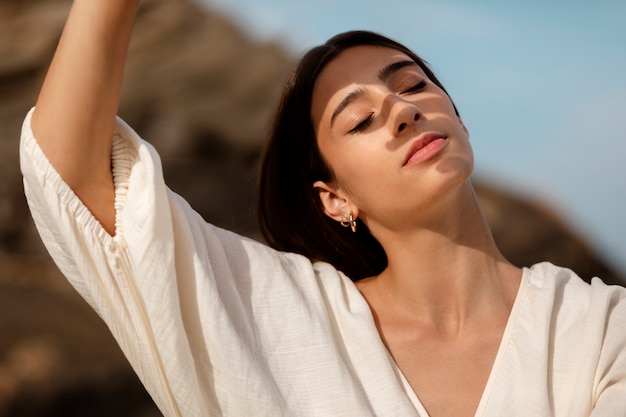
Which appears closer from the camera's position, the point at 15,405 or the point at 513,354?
the point at 513,354

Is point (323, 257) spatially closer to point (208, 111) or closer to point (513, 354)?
point (513, 354)

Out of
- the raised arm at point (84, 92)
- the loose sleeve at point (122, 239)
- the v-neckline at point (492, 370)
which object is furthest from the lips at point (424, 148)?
the raised arm at point (84, 92)

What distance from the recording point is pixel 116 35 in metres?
1.90

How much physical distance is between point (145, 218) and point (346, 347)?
0.62 metres

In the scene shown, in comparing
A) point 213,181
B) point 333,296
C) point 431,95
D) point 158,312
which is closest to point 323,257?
point 333,296

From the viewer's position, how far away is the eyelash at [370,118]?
7.52ft

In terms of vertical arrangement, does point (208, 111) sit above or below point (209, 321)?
below

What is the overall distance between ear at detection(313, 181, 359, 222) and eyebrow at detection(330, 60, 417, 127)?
0.21 m

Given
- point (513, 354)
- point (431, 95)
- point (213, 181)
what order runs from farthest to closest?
point (213, 181) → point (431, 95) → point (513, 354)

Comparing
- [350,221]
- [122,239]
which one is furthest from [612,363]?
[122,239]

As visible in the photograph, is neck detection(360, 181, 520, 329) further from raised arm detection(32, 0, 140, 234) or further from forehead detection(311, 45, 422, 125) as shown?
raised arm detection(32, 0, 140, 234)

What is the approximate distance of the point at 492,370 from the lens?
2186mm

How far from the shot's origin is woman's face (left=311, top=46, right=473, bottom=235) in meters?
2.19

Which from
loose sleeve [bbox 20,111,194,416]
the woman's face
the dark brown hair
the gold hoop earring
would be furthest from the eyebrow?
loose sleeve [bbox 20,111,194,416]
